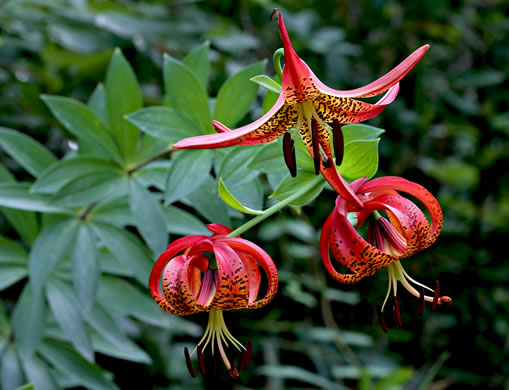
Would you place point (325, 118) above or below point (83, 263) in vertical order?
above

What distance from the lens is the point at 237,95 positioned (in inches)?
38.1

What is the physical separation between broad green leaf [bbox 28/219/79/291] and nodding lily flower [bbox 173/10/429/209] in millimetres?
649

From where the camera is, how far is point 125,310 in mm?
1239

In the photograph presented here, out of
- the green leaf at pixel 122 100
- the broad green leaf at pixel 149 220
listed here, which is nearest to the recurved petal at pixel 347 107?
the broad green leaf at pixel 149 220

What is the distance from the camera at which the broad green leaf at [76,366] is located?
1.18 metres

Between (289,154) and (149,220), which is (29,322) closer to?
(149,220)

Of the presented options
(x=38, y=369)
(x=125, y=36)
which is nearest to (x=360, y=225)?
(x=38, y=369)

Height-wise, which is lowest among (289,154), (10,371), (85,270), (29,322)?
(10,371)

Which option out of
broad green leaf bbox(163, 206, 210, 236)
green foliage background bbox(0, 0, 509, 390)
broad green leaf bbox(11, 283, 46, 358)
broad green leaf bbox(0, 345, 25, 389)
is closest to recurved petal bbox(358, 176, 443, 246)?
green foliage background bbox(0, 0, 509, 390)

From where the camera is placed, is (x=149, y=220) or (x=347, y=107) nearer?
(x=347, y=107)

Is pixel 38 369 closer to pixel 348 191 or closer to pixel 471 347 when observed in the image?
pixel 348 191

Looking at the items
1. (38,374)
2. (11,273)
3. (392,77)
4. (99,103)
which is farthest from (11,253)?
(392,77)

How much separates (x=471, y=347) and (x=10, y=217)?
76.6 inches

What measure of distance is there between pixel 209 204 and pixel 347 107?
0.45 m
